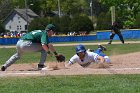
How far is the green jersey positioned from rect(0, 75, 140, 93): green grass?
1787mm

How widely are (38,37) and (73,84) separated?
349cm

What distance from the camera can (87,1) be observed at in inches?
4788

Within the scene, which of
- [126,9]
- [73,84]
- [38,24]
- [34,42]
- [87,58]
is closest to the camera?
[73,84]

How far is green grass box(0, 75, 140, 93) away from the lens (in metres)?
7.91

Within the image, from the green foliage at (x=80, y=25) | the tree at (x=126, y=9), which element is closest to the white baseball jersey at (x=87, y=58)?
the green foliage at (x=80, y=25)

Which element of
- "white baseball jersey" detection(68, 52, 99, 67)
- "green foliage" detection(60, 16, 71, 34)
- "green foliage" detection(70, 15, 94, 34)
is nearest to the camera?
"white baseball jersey" detection(68, 52, 99, 67)

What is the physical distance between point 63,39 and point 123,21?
24388 millimetres

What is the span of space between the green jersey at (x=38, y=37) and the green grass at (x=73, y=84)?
5.86ft

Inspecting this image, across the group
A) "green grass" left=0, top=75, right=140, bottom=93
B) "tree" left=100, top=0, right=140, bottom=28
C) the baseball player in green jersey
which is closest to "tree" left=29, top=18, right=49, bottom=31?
"tree" left=100, top=0, right=140, bottom=28

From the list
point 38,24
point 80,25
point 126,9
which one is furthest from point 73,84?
point 126,9

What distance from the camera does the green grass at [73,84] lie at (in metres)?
7.91

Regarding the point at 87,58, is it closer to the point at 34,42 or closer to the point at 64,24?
the point at 34,42

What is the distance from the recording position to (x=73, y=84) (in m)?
8.66

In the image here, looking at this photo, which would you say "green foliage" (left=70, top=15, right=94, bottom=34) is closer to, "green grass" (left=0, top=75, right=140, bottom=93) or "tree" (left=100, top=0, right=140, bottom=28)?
"tree" (left=100, top=0, right=140, bottom=28)
